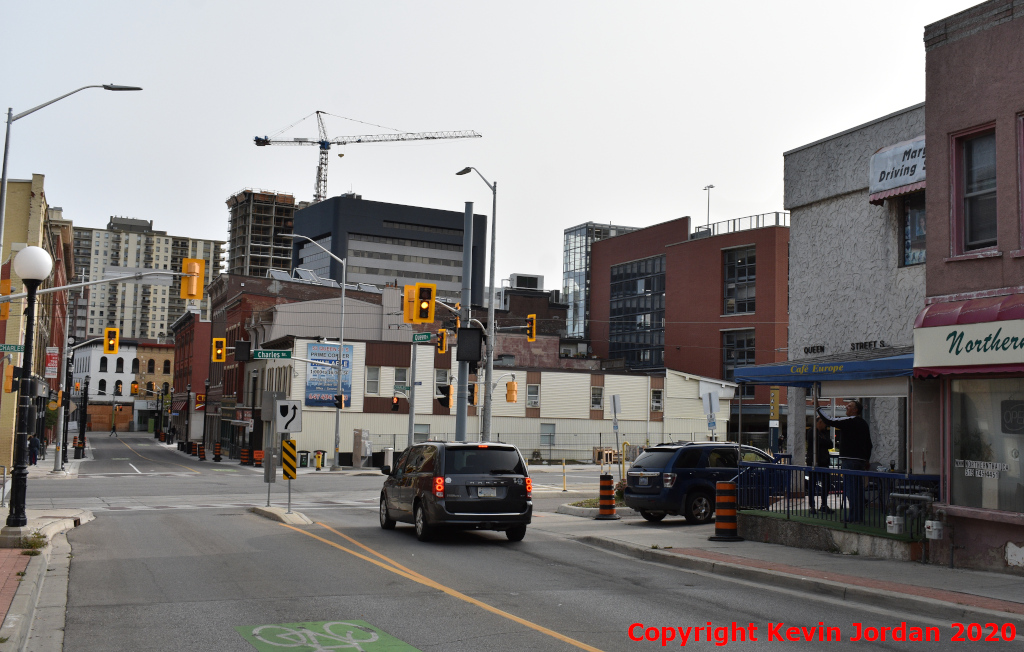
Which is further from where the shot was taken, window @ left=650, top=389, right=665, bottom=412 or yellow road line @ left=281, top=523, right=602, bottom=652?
window @ left=650, top=389, right=665, bottom=412

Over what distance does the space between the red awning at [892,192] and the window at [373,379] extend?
41.1 m

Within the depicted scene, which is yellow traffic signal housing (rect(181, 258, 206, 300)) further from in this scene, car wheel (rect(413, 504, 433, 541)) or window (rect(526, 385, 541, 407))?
window (rect(526, 385, 541, 407))

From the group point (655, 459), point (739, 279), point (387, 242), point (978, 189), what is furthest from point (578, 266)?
point (978, 189)

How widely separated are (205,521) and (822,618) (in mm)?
14902

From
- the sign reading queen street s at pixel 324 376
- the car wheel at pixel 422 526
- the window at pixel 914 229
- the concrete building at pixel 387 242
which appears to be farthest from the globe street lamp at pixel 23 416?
the concrete building at pixel 387 242

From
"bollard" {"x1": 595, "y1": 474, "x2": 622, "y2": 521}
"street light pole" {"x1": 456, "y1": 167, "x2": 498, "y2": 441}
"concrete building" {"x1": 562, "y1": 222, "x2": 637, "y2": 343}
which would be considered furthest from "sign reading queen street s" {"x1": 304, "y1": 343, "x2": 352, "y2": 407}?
"concrete building" {"x1": 562, "y1": 222, "x2": 637, "y2": 343}

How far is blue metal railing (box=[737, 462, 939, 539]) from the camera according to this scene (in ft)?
44.0

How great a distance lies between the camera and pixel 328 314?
2667 inches

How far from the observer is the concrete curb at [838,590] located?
971 cm

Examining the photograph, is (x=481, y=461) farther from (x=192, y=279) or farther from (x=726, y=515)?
(x=192, y=279)

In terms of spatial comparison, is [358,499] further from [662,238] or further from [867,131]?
[662,238]

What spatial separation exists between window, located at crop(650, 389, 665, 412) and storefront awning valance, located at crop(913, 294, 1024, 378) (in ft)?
171

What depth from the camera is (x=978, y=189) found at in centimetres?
1332

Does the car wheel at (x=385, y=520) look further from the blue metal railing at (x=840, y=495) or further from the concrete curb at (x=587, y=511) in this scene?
the blue metal railing at (x=840, y=495)
